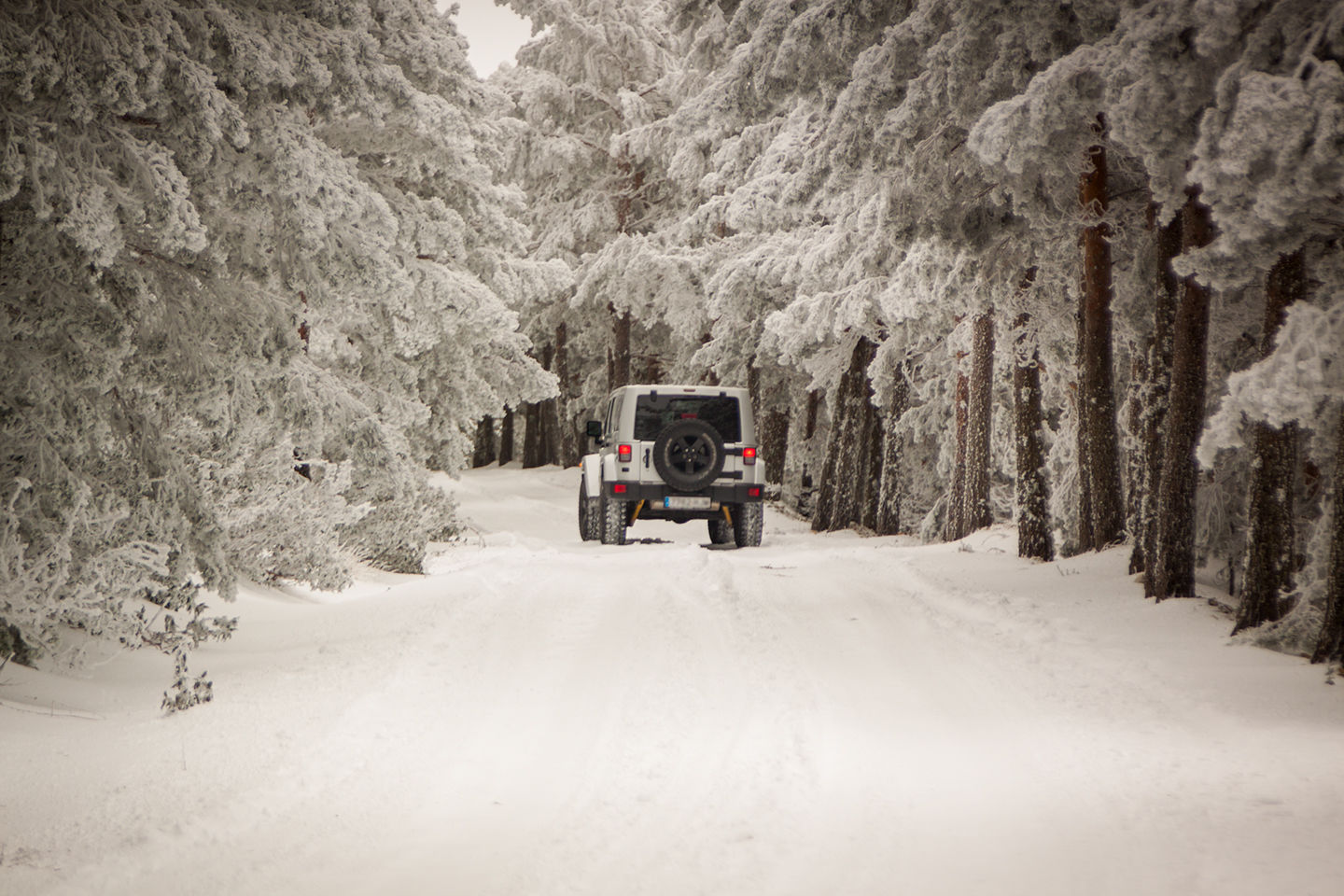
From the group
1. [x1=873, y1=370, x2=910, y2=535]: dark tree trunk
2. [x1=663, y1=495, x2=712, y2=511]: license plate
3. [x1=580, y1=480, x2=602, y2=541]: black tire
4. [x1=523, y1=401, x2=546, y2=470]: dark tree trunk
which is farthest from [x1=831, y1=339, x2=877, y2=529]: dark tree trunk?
[x1=523, y1=401, x2=546, y2=470]: dark tree trunk

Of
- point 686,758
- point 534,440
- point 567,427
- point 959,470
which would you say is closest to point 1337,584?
point 686,758

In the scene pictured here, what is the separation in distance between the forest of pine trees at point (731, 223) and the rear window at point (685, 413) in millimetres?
2466

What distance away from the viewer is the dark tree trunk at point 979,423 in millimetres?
15828

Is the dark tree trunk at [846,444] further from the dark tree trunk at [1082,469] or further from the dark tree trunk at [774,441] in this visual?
the dark tree trunk at [1082,469]

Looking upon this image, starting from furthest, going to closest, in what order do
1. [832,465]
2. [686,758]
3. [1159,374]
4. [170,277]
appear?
[832,465], [1159,374], [170,277], [686,758]

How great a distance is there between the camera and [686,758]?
4816 mm

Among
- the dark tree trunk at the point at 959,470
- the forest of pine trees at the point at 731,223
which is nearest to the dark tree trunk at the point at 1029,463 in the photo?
the forest of pine trees at the point at 731,223

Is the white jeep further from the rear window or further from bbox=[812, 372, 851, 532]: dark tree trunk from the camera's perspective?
bbox=[812, 372, 851, 532]: dark tree trunk

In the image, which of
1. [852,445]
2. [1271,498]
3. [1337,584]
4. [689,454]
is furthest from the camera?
[852,445]

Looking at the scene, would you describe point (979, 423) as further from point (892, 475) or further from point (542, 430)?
point (542, 430)

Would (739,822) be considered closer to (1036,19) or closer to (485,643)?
(485,643)

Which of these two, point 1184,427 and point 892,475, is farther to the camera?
point 892,475

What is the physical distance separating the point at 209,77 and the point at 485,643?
3.91m

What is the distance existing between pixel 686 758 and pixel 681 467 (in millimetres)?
10797
